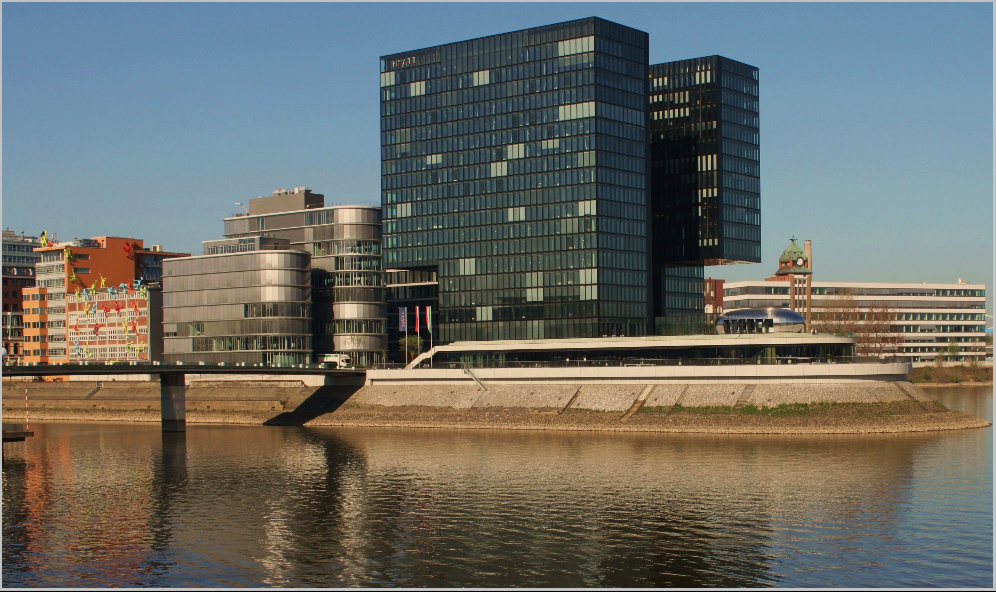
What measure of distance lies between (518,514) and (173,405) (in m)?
93.7

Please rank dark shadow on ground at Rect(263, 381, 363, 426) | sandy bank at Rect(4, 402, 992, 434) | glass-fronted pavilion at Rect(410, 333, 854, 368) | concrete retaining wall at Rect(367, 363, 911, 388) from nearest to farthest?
sandy bank at Rect(4, 402, 992, 434) → concrete retaining wall at Rect(367, 363, 911, 388) → glass-fronted pavilion at Rect(410, 333, 854, 368) → dark shadow on ground at Rect(263, 381, 363, 426)

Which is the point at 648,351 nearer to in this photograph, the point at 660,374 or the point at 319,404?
the point at 660,374

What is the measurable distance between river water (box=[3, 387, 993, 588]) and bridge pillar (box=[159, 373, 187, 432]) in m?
31.4

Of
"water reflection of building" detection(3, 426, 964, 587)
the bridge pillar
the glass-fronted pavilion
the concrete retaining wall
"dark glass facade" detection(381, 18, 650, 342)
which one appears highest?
"dark glass facade" detection(381, 18, 650, 342)

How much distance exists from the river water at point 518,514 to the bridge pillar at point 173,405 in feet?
103

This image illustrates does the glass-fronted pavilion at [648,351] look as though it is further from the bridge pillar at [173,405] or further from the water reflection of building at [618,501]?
the bridge pillar at [173,405]

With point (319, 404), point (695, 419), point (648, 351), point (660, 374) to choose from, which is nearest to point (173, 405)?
point (319, 404)

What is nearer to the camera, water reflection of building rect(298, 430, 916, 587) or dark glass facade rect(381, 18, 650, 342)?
water reflection of building rect(298, 430, 916, 587)

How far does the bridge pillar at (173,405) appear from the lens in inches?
6363

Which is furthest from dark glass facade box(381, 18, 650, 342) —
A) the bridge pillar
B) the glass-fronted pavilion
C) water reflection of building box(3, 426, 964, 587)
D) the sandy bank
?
water reflection of building box(3, 426, 964, 587)

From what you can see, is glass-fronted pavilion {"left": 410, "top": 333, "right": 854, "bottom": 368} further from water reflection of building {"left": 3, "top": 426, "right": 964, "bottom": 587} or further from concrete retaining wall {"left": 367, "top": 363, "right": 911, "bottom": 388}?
water reflection of building {"left": 3, "top": 426, "right": 964, "bottom": 587}

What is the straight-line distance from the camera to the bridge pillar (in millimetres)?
161625

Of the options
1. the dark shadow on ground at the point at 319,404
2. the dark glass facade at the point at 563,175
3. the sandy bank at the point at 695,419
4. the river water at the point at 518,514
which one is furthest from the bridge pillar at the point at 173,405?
the dark glass facade at the point at 563,175

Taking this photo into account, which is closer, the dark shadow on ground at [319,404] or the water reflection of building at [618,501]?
the water reflection of building at [618,501]
